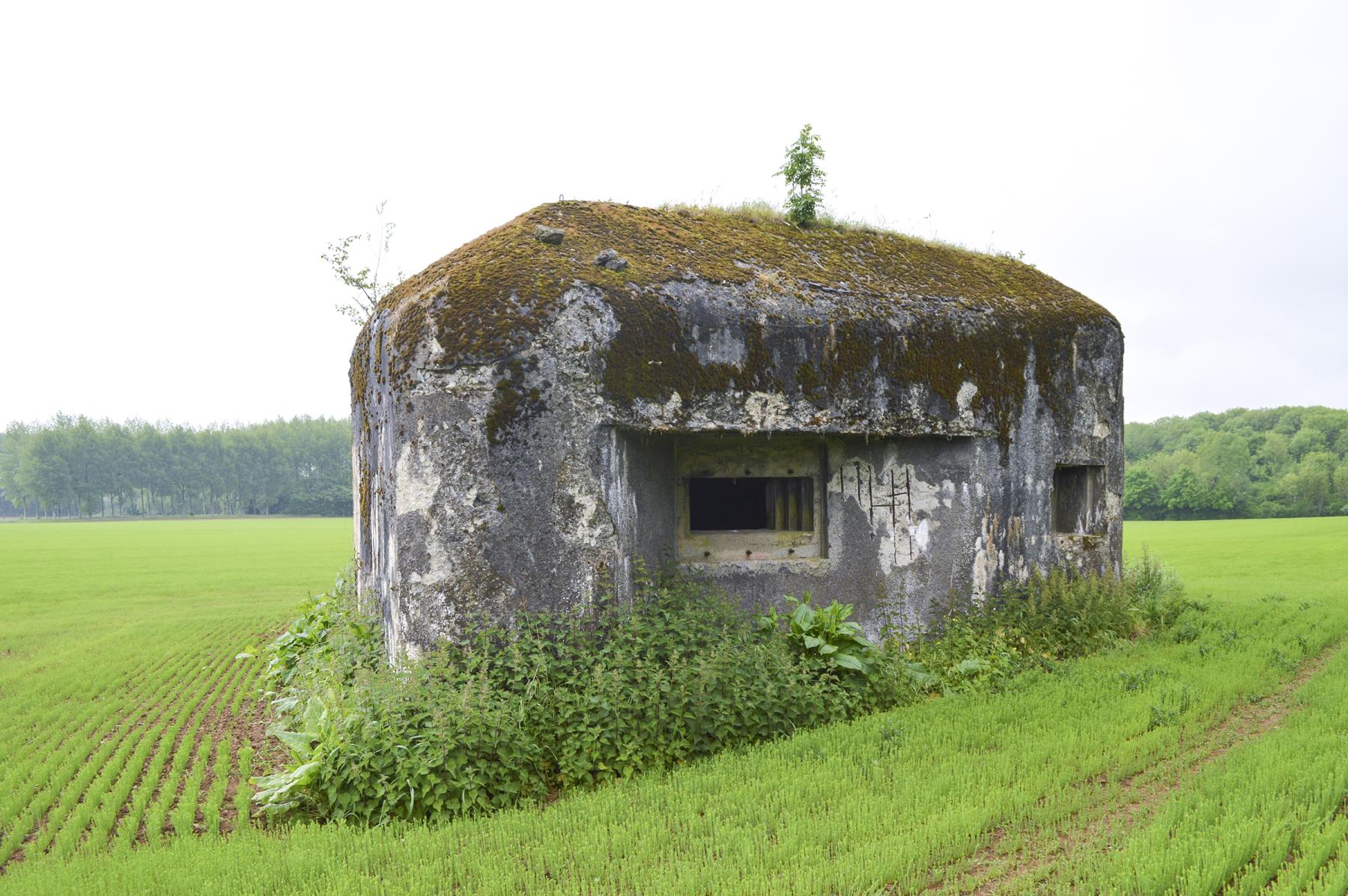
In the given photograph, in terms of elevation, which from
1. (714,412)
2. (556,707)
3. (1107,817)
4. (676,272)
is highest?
(676,272)

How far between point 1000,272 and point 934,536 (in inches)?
143

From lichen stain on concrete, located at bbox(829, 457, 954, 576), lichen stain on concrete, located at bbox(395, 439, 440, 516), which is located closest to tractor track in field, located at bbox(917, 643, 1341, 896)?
lichen stain on concrete, located at bbox(829, 457, 954, 576)

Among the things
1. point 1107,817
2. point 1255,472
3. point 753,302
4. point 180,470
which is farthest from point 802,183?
point 180,470

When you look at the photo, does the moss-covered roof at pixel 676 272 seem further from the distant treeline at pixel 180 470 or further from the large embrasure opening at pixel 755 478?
the distant treeline at pixel 180 470

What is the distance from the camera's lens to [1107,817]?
15.7 feet

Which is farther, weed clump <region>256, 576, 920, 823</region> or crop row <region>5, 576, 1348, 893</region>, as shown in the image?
weed clump <region>256, 576, 920, 823</region>

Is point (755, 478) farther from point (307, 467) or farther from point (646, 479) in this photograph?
point (307, 467)

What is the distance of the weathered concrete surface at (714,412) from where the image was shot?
21.9 feet

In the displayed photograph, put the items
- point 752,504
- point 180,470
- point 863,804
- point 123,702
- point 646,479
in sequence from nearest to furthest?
point 863,804 → point 646,479 → point 123,702 → point 752,504 → point 180,470

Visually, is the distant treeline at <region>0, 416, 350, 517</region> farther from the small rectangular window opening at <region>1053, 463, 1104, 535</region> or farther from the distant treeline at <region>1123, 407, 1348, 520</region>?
the small rectangular window opening at <region>1053, 463, 1104, 535</region>

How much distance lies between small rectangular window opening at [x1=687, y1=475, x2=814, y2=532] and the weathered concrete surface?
11.8 inches

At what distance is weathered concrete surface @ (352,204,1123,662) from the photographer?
668 centimetres

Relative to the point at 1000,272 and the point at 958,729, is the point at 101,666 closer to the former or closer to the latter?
the point at 958,729

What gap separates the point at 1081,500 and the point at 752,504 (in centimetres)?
407
